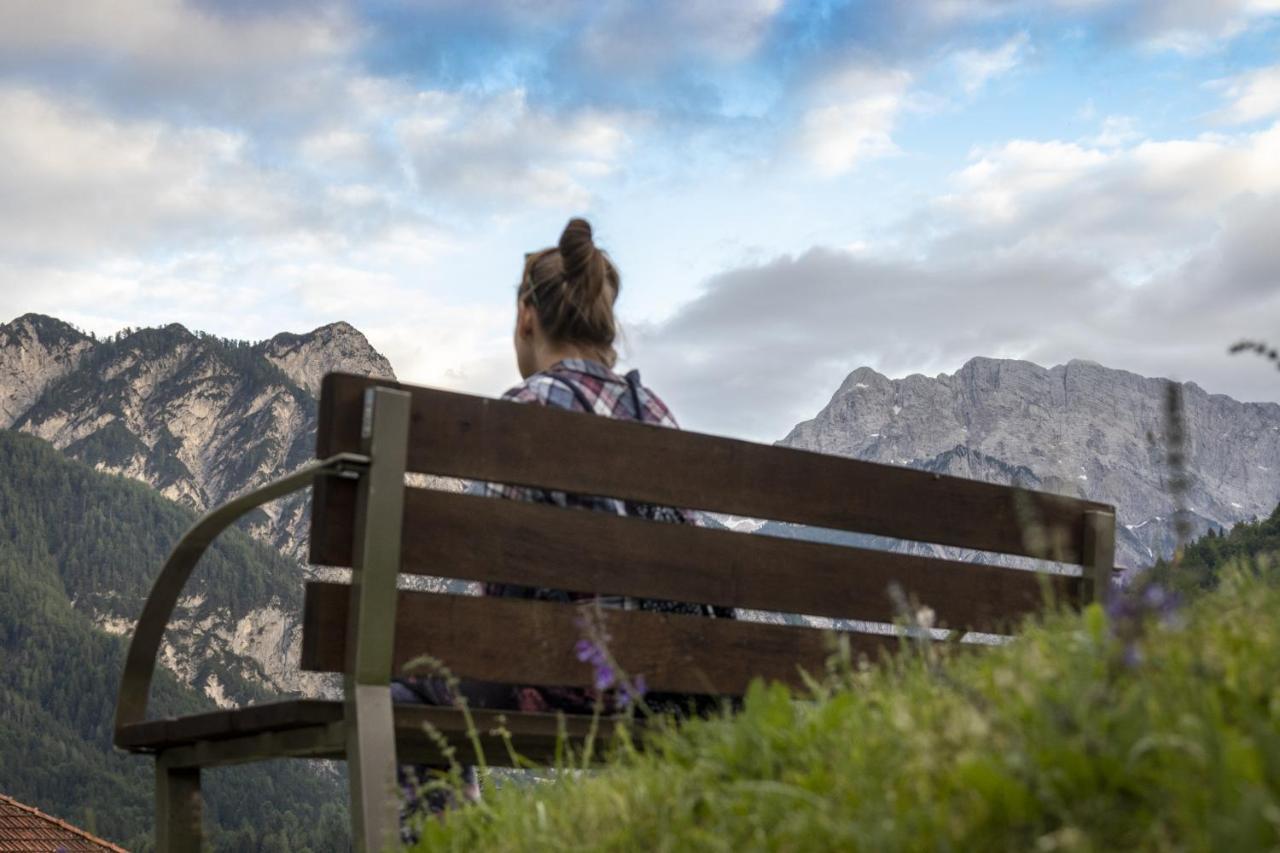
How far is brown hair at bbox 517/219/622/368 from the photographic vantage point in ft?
13.1

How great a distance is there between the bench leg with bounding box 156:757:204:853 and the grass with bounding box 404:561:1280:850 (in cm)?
121

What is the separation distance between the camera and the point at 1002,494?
3.94m

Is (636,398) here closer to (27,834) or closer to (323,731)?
(323,731)

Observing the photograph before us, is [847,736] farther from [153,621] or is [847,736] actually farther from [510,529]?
[153,621]

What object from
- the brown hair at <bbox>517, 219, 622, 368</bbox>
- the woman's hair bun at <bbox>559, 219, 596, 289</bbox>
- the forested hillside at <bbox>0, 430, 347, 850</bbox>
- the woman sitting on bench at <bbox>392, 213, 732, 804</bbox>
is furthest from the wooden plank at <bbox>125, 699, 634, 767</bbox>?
the forested hillside at <bbox>0, 430, 347, 850</bbox>

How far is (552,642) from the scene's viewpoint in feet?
10.2

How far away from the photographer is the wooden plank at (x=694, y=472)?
2967mm

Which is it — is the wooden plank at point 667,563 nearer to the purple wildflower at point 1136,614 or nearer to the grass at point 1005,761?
the grass at point 1005,761

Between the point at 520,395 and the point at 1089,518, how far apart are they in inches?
68.4

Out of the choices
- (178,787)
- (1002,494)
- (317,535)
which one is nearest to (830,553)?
(1002,494)

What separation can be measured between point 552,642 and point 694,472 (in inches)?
21.2

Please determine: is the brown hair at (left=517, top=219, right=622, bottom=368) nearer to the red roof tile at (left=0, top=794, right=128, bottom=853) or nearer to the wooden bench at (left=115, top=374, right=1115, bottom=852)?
the wooden bench at (left=115, top=374, right=1115, bottom=852)

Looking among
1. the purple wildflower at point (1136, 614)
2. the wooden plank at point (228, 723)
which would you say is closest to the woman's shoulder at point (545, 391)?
the wooden plank at point (228, 723)

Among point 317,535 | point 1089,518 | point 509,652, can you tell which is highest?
point 1089,518
